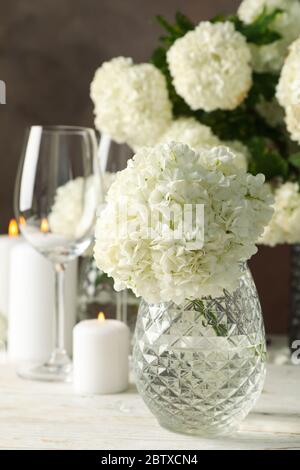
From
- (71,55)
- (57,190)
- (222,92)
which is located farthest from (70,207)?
(71,55)

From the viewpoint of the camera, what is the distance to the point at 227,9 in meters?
1.73

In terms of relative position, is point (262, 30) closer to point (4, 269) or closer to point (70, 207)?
point (70, 207)

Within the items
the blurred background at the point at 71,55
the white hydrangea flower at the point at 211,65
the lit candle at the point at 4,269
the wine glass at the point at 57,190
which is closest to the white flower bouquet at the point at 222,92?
the white hydrangea flower at the point at 211,65

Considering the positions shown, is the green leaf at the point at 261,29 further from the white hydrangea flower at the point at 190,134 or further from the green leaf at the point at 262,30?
the white hydrangea flower at the point at 190,134

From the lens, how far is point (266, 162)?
1.18 m

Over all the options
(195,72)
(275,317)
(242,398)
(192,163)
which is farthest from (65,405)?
(275,317)

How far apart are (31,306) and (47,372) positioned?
13 cm

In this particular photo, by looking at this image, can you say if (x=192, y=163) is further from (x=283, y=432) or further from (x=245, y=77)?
(x=245, y=77)

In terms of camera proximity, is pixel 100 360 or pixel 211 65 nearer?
pixel 100 360

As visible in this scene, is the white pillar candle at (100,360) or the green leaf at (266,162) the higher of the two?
the green leaf at (266,162)

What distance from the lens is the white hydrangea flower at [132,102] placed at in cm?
119

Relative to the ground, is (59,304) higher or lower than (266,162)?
lower

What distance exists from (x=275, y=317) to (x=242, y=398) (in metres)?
0.97

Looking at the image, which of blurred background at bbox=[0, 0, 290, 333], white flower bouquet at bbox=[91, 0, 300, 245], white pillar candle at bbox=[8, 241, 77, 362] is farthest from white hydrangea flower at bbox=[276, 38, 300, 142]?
blurred background at bbox=[0, 0, 290, 333]
